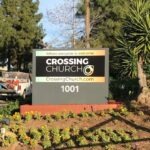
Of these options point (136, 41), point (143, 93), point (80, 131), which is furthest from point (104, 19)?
point (80, 131)

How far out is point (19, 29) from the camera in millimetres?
66562

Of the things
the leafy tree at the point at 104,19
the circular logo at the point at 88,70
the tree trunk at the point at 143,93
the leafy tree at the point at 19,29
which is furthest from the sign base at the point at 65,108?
the leafy tree at the point at 19,29

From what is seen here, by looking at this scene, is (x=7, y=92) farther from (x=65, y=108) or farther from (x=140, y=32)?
(x=140, y=32)

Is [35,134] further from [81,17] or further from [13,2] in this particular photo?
[13,2]

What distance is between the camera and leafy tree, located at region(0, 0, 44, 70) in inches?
2545

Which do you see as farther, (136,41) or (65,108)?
(136,41)

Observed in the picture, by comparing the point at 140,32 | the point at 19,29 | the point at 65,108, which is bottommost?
the point at 65,108

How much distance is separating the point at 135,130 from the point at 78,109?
362 centimetres

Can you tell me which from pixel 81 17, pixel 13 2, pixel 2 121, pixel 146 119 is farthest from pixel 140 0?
pixel 13 2

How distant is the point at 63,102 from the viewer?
17.5 metres

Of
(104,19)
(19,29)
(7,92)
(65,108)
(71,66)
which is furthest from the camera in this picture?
(19,29)

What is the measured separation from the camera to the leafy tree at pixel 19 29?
64.6 metres

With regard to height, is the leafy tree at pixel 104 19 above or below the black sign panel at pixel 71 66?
above

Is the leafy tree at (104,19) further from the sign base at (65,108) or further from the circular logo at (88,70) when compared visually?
the sign base at (65,108)
